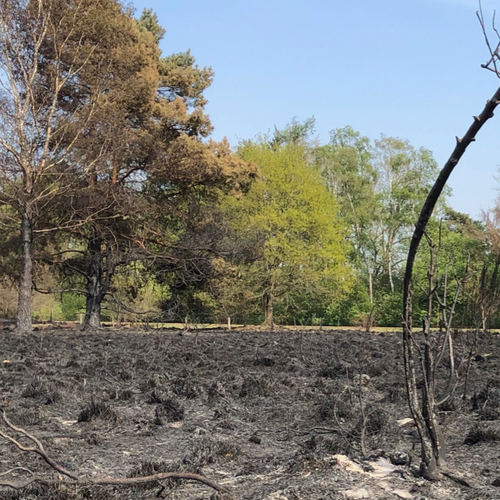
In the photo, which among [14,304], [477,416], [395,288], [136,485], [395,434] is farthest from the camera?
[395,288]

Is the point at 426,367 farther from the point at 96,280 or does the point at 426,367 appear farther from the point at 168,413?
the point at 96,280

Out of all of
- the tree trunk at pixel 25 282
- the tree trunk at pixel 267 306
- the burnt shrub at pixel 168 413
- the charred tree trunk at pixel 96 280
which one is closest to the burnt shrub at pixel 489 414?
the burnt shrub at pixel 168 413

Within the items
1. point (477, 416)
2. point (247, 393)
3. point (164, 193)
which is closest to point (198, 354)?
point (247, 393)

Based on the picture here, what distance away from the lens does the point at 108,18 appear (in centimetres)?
1997

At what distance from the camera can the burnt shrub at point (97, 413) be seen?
5.36 metres

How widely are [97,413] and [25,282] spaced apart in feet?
45.2

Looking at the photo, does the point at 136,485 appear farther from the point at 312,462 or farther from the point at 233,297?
the point at 233,297

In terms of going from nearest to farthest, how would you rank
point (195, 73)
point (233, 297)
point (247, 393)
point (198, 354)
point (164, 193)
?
point (247, 393)
point (198, 354)
point (164, 193)
point (195, 73)
point (233, 297)

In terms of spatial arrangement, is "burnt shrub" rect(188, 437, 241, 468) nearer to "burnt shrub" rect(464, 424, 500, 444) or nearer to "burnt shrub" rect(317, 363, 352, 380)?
"burnt shrub" rect(464, 424, 500, 444)

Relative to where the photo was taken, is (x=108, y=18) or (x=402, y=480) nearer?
(x=402, y=480)

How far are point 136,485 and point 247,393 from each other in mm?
3118

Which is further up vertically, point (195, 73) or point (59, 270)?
point (195, 73)

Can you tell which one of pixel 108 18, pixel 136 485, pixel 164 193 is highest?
pixel 108 18

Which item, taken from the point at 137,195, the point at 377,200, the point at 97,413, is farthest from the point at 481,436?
the point at 377,200
